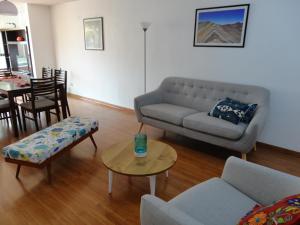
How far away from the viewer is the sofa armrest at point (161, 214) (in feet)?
3.16

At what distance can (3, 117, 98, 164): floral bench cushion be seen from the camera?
6.81 ft

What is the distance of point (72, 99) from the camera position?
566cm

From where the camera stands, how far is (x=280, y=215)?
85cm

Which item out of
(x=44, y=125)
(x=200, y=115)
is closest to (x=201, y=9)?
(x=200, y=115)

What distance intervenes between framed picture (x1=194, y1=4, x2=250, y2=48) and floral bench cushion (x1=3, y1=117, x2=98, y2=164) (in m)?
2.10

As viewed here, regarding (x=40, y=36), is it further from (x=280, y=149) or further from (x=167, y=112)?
(x=280, y=149)

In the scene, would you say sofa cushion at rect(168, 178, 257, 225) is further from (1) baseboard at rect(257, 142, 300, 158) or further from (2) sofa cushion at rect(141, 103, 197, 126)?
(1) baseboard at rect(257, 142, 300, 158)

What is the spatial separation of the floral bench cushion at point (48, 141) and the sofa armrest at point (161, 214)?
1.42 metres

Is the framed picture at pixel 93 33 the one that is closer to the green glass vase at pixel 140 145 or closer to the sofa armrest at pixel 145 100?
the sofa armrest at pixel 145 100

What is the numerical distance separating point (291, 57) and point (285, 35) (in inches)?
11.1

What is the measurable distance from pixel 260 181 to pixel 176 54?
2.72 meters

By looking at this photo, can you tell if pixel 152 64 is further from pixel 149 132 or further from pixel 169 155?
pixel 169 155

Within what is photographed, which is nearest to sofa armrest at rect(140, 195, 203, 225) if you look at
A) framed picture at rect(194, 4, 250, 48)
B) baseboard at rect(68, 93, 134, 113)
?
framed picture at rect(194, 4, 250, 48)

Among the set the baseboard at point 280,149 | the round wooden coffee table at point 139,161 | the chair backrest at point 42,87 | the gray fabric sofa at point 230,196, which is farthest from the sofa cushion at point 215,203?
the chair backrest at point 42,87
